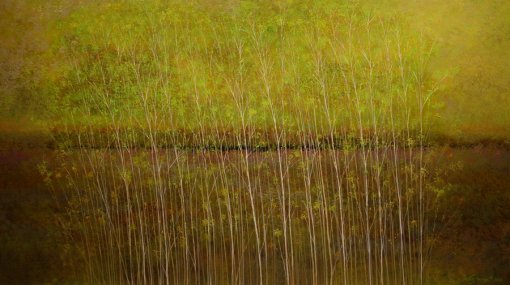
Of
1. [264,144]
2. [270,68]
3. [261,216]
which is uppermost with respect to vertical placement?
[270,68]

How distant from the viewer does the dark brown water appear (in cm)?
461

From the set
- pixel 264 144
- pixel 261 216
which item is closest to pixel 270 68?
pixel 264 144

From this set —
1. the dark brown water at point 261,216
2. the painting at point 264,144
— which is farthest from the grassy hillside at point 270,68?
the dark brown water at point 261,216

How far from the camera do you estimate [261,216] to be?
183 inches

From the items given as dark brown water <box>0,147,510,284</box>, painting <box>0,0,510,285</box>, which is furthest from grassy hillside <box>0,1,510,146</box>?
dark brown water <box>0,147,510,284</box>

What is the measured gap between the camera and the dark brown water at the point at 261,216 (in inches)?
182

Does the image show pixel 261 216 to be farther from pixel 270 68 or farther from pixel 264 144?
pixel 270 68

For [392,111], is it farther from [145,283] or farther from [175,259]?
[145,283]

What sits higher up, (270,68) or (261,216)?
(270,68)

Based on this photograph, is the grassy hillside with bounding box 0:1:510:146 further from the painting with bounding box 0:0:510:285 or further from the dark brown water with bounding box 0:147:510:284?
the dark brown water with bounding box 0:147:510:284

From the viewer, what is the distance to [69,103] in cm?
480

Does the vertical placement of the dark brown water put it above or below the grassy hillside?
below

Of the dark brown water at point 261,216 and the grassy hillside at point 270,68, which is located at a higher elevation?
the grassy hillside at point 270,68

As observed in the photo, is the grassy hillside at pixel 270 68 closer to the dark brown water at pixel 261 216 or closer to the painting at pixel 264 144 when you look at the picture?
the painting at pixel 264 144
